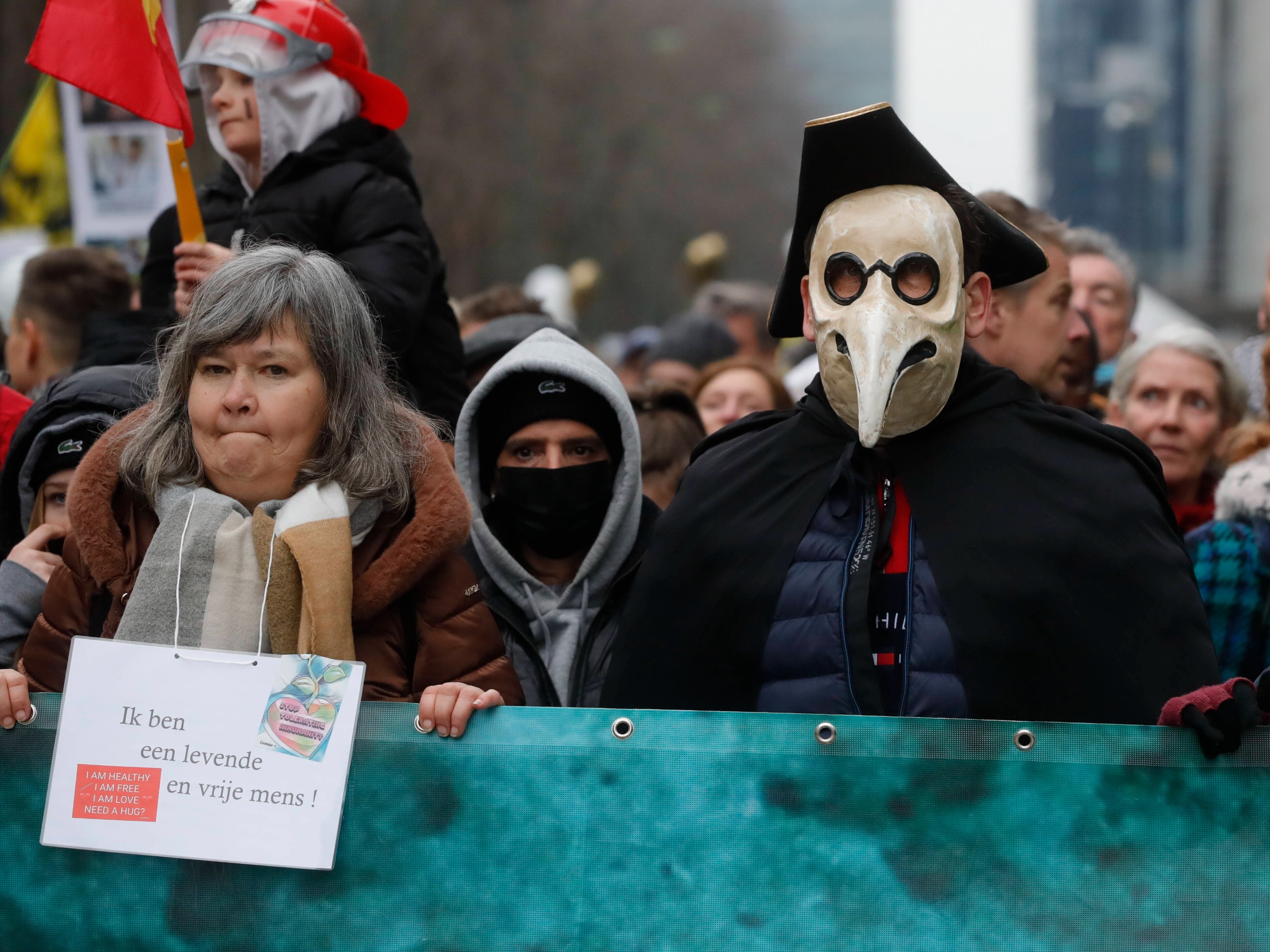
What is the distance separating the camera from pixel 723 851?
9.05 feet

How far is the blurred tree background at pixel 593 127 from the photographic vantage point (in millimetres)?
31859

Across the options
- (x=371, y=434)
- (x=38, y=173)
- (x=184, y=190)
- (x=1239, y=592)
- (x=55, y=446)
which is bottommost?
(x=1239, y=592)

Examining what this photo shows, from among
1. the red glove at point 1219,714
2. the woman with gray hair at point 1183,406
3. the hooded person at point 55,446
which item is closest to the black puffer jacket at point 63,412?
the hooded person at point 55,446

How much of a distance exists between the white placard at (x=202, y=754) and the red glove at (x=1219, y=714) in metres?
1.37

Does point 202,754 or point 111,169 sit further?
point 111,169

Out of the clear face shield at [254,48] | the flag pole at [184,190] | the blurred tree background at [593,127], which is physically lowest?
the blurred tree background at [593,127]

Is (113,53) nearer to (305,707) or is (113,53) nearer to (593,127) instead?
(305,707)

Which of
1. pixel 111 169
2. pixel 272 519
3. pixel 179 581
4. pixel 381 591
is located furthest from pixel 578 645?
pixel 111 169

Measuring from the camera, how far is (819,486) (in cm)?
323

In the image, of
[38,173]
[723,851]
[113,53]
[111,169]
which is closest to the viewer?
[723,851]

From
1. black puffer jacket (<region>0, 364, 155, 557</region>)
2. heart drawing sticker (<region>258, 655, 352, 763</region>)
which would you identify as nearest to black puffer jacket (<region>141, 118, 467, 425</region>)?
black puffer jacket (<region>0, 364, 155, 557</region>)

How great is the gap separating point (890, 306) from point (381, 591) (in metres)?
1.10

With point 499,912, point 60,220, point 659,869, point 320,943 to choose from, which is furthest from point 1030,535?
point 60,220

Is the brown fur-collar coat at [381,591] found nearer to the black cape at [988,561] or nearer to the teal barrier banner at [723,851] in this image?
the teal barrier banner at [723,851]
